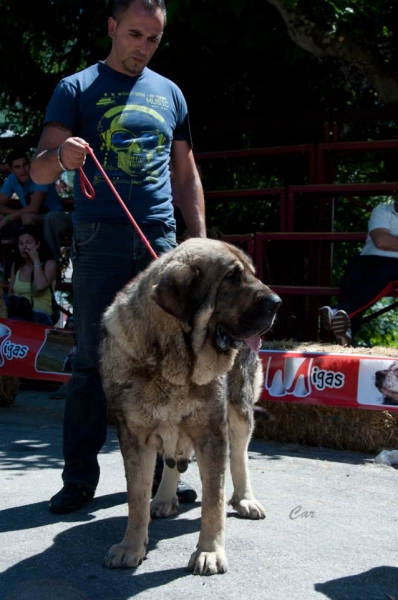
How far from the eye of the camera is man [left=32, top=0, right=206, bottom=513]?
4.34m

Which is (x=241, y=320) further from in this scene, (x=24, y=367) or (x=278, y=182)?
(x=278, y=182)

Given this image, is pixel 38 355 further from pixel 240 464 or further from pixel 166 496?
pixel 240 464

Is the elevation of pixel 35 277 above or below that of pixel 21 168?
below

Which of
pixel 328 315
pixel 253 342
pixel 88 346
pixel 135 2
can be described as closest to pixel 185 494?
pixel 88 346

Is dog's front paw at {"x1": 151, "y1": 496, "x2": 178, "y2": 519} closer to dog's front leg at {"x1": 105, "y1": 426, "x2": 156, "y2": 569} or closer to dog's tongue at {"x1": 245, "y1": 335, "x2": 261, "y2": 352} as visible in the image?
dog's front leg at {"x1": 105, "y1": 426, "x2": 156, "y2": 569}

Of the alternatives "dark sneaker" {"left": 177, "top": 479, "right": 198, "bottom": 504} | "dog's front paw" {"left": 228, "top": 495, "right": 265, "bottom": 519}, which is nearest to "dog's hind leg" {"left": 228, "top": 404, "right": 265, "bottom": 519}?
"dog's front paw" {"left": 228, "top": 495, "right": 265, "bottom": 519}

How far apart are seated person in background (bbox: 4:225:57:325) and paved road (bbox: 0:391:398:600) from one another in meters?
3.24

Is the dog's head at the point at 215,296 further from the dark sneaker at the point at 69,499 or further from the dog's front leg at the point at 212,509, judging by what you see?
the dark sneaker at the point at 69,499

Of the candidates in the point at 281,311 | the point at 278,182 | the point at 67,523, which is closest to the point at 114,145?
the point at 67,523

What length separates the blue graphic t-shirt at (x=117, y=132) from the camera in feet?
14.2

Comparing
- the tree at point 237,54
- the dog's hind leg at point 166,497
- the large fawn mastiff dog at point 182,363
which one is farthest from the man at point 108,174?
the tree at point 237,54

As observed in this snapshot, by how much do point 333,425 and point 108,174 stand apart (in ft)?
9.92

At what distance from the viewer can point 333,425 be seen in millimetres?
6445

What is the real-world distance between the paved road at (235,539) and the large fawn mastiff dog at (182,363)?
182 mm
